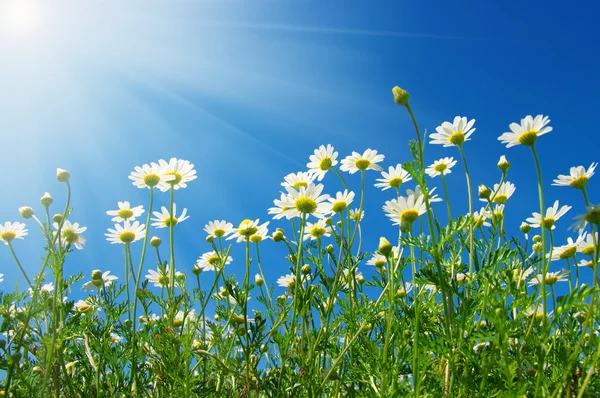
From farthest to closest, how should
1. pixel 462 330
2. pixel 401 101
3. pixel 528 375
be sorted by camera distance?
pixel 528 375 → pixel 401 101 → pixel 462 330

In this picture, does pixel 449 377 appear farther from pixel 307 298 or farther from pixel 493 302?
pixel 307 298

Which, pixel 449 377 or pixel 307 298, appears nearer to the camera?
pixel 449 377

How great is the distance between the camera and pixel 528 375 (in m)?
2.16

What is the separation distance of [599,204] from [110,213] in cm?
280

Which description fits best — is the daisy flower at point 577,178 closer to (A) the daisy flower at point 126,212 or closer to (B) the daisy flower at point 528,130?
(B) the daisy flower at point 528,130

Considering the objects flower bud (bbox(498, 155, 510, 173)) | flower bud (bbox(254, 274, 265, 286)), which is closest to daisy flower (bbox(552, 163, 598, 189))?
flower bud (bbox(498, 155, 510, 173))

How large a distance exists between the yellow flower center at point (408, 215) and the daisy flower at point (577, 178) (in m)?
0.72

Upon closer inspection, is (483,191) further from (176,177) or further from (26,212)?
(26,212)

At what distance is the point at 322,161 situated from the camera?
11.2 feet

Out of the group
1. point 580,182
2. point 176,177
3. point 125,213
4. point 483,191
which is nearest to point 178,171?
point 176,177

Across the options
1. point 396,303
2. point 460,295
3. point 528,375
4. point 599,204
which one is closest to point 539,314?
point 528,375

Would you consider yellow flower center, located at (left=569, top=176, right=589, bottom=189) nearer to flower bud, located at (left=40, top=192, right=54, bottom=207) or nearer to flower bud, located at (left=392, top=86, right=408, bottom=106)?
flower bud, located at (left=392, top=86, right=408, bottom=106)

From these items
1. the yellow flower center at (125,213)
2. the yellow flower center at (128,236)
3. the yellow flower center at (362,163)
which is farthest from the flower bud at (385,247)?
the yellow flower center at (125,213)

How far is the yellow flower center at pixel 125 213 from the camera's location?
3.21 m
